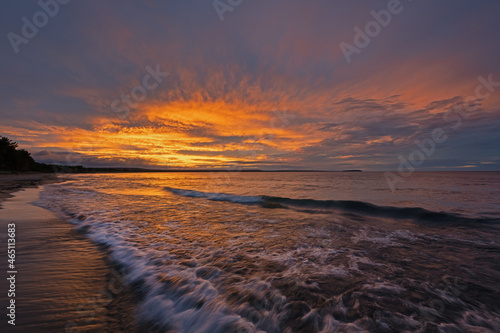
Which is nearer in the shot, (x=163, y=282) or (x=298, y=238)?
(x=163, y=282)

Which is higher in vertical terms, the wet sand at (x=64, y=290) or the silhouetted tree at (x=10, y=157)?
the silhouetted tree at (x=10, y=157)

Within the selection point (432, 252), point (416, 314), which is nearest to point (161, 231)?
point (416, 314)

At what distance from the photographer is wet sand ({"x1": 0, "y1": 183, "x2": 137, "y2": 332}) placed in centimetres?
346

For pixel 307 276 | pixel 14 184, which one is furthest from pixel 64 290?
pixel 14 184

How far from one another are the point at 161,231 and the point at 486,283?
34.7 ft

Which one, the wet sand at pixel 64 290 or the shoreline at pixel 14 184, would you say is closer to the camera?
the wet sand at pixel 64 290

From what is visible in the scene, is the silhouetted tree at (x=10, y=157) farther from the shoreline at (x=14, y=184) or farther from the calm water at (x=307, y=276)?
the calm water at (x=307, y=276)

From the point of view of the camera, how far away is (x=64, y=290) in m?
4.38

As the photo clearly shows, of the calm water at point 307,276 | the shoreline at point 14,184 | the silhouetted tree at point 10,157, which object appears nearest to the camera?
the calm water at point 307,276

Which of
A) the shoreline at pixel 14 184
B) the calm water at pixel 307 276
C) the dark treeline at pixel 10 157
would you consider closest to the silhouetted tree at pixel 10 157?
the dark treeline at pixel 10 157

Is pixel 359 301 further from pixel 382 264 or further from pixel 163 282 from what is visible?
pixel 163 282

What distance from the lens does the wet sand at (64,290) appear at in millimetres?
3459

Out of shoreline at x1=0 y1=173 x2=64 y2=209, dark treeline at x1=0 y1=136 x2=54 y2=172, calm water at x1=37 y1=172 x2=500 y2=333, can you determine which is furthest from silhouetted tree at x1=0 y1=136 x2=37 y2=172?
calm water at x1=37 y1=172 x2=500 y2=333

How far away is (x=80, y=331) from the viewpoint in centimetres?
326
